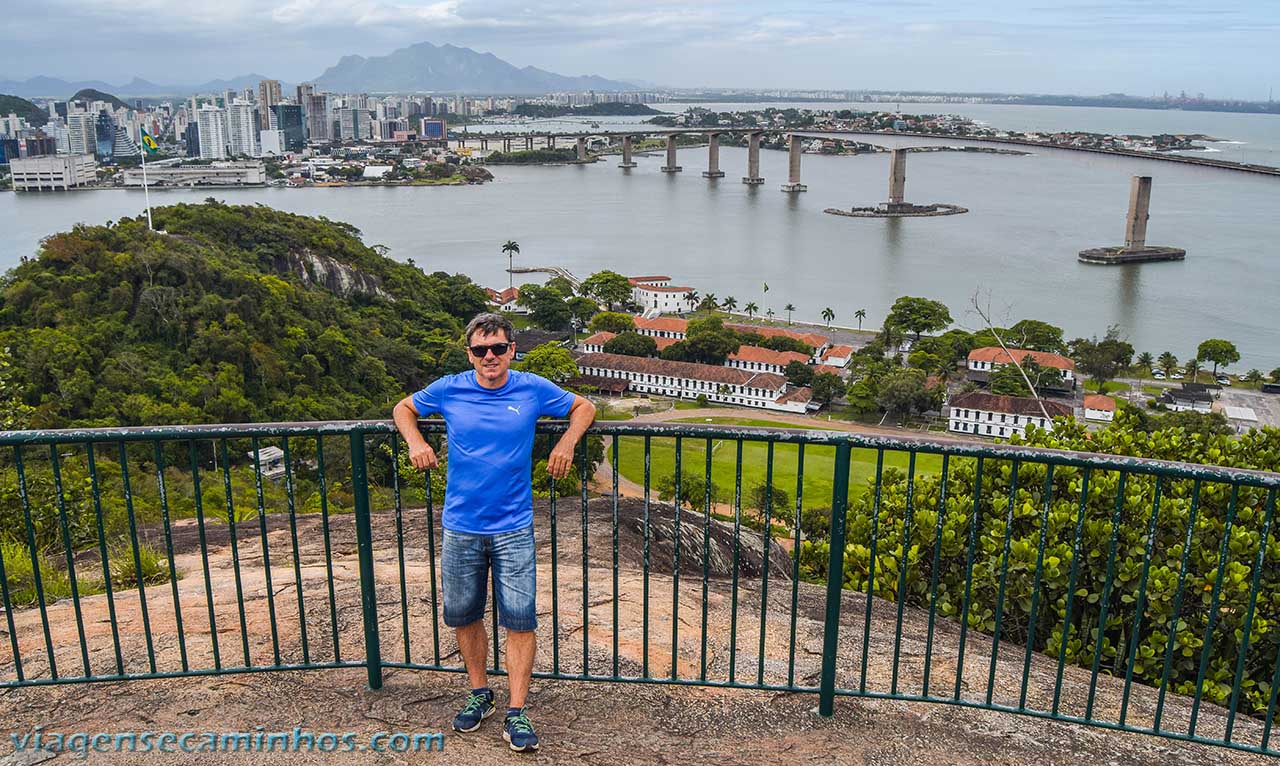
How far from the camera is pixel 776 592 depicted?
Answer: 4.30 metres

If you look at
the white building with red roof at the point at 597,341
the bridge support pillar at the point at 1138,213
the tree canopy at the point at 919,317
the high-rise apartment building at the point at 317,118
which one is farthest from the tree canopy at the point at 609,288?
the high-rise apartment building at the point at 317,118

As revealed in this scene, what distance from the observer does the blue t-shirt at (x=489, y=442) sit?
2.79 metres

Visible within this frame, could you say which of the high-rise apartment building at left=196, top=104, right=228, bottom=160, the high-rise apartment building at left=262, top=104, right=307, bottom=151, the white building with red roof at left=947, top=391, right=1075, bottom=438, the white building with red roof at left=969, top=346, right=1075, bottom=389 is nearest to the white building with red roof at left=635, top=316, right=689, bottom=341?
the white building with red roof at left=969, top=346, right=1075, bottom=389

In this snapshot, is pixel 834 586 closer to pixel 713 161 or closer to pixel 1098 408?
pixel 1098 408

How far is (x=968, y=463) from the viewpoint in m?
6.75

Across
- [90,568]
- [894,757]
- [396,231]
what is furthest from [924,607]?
[396,231]

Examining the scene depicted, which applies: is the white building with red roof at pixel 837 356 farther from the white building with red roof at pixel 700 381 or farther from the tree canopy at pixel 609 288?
the tree canopy at pixel 609 288

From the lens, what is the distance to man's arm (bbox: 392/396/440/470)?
280cm

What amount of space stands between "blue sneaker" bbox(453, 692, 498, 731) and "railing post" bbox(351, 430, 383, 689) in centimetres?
37

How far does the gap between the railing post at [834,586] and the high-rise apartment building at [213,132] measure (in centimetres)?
12796

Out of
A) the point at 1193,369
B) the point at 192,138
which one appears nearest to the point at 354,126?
the point at 192,138

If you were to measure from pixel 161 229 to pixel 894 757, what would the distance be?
39642mm

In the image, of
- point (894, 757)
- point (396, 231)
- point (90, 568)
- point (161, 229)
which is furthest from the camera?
point (396, 231)

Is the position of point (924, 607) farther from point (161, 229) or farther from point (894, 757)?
point (161, 229)
